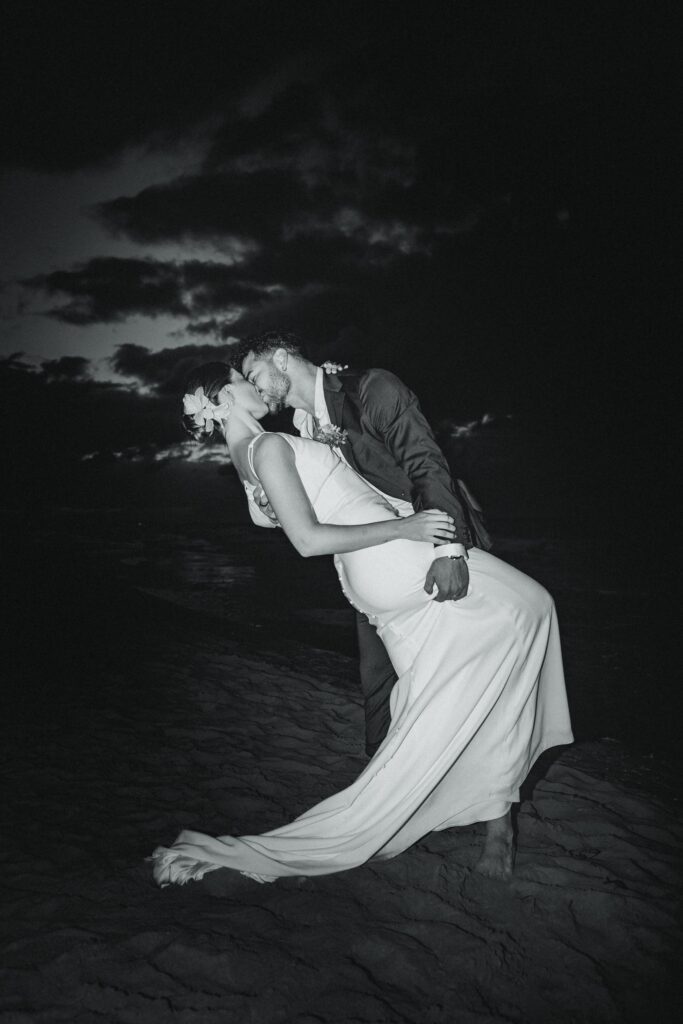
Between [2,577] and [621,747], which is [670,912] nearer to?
[621,747]

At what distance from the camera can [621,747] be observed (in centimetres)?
500

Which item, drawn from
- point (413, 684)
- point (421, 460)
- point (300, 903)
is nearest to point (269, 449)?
point (421, 460)

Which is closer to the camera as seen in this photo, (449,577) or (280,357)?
(449,577)

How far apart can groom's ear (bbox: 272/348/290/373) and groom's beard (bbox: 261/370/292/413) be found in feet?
0.10

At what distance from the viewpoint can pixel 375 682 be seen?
10.4ft

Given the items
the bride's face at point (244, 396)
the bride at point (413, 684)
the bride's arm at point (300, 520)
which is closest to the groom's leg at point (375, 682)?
the bride at point (413, 684)

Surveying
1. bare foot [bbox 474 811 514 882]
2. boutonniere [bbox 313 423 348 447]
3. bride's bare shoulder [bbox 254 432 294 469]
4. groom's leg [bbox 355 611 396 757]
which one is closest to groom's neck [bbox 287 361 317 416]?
boutonniere [bbox 313 423 348 447]

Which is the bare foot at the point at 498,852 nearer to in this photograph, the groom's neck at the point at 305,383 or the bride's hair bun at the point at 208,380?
the groom's neck at the point at 305,383

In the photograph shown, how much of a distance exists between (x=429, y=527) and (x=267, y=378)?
1123 mm

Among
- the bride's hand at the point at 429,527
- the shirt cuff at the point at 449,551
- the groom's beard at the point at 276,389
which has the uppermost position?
the groom's beard at the point at 276,389

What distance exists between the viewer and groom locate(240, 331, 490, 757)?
235cm

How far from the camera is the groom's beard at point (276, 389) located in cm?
274

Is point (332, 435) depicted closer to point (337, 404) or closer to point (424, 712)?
point (337, 404)

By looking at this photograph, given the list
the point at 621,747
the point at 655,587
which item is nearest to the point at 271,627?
the point at 621,747
